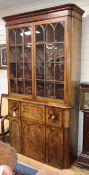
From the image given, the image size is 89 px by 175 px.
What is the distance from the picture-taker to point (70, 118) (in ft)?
9.37

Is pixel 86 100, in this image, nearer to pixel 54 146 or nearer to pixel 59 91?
pixel 59 91

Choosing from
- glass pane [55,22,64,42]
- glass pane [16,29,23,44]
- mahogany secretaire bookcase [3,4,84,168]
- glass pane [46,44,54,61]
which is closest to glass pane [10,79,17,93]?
mahogany secretaire bookcase [3,4,84,168]

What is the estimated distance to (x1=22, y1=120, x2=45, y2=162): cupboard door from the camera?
10.2ft

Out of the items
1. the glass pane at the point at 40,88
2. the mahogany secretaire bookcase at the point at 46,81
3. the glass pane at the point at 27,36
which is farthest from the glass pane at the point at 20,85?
the glass pane at the point at 27,36

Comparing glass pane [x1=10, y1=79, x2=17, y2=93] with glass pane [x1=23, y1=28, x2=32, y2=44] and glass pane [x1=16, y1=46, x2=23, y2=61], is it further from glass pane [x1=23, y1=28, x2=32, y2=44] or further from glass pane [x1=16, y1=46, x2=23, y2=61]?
glass pane [x1=23, y1=28, x2=32, y2=44]

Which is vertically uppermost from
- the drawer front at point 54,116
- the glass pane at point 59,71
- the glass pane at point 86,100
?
the glass pane at point 59,71

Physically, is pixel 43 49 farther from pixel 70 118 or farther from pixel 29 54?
pixel 70 118

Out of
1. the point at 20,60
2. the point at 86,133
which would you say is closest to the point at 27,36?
the point at 20,60

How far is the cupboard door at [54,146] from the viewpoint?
291cm

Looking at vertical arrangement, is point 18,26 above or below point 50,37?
above

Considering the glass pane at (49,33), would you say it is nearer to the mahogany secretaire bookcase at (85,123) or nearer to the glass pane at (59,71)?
the glass pane at (59,71)

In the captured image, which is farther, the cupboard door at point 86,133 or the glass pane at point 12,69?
the glass pane at point 12,69

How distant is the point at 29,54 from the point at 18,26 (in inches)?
18.6

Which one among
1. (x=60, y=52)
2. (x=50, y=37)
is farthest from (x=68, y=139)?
(x=50, y=37)
